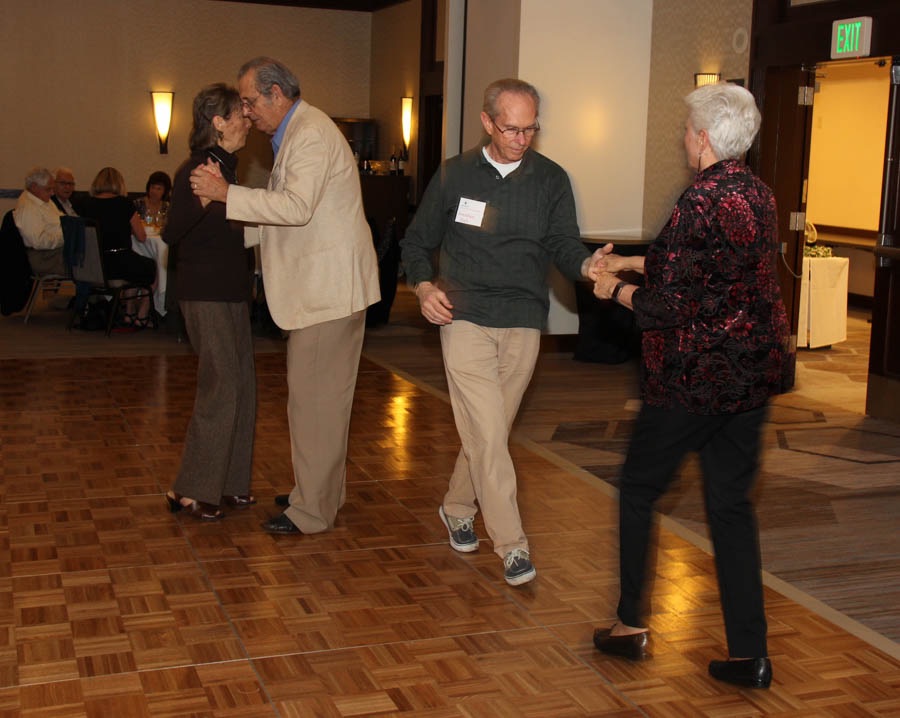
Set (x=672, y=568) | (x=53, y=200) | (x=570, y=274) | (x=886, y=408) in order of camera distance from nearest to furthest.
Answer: (x=570, y=274) < (x=672, y=568) < (x=886, y=408) < (x=53, y=200)

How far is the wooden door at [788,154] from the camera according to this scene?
7.39m

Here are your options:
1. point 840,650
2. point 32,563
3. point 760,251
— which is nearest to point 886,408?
point 840,650

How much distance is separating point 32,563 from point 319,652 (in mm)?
1185

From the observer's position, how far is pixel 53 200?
9.68 m

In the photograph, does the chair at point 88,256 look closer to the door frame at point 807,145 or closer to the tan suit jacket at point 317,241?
the door frame at point 807,145

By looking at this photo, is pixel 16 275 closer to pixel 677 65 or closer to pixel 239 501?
pixel 677 65

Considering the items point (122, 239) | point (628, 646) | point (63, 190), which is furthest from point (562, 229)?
point (63, 190)

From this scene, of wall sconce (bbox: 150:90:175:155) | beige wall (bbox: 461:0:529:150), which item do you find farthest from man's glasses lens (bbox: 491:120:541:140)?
wall sconce (bbox: 150:90:175:155)

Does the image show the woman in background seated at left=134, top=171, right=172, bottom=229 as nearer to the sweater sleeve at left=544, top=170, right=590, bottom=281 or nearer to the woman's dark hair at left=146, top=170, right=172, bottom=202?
the woman's dark hair at left=146, top=170, right=172, bottom=202

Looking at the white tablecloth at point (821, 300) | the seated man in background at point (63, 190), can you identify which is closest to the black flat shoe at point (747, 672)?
the white tablecloth at point (821, 300)

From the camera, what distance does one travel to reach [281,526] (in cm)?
399

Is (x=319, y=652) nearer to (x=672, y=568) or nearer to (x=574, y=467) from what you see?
(x=672, y=568)

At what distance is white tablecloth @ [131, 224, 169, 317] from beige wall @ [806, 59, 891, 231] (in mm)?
7254

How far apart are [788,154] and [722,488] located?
5388 millimetres
